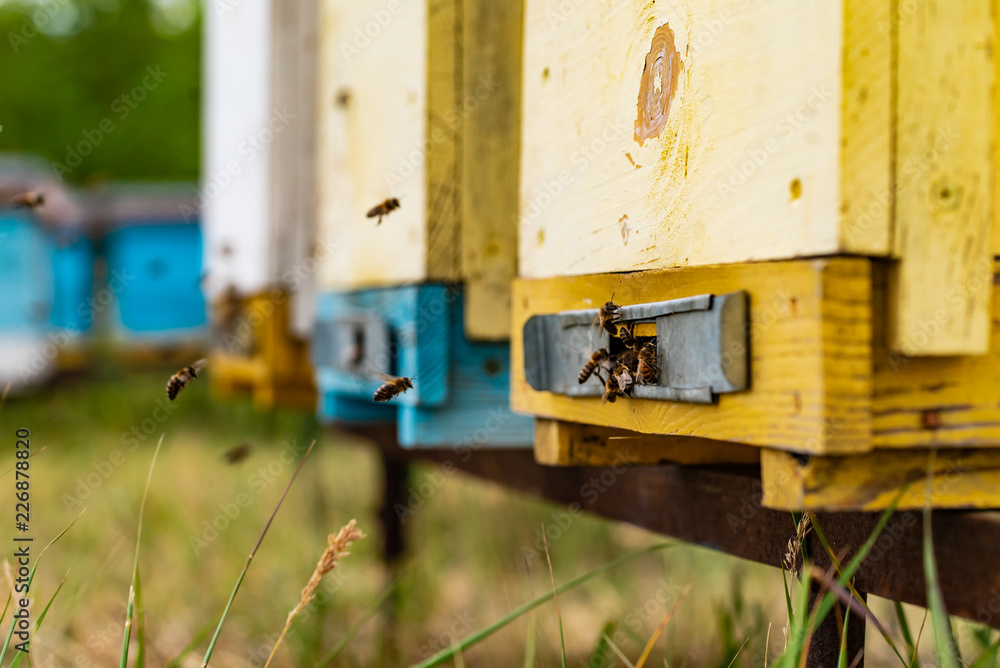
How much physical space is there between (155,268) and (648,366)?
8.21 meters

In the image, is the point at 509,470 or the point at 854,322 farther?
the point at 509,470

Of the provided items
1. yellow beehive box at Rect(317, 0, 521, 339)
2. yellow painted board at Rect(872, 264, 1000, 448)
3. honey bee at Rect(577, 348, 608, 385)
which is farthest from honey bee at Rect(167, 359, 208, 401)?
yellow painted board at Rect(872, 264, 1000, 448)

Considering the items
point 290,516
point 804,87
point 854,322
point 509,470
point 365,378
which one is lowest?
point 290,516

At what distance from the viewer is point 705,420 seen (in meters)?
1.35

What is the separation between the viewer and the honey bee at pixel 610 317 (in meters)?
1.47

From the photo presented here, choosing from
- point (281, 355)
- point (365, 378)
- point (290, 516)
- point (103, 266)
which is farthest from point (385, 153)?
point (103, 266)

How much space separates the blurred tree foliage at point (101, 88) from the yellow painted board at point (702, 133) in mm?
11683

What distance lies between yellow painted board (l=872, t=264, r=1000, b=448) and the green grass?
0.69m

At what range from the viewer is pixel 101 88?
1311 cm

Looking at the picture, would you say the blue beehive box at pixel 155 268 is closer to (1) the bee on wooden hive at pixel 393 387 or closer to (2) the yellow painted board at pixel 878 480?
(1) the bee on wooden hive at pixel 393 387

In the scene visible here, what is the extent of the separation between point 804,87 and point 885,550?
70cm

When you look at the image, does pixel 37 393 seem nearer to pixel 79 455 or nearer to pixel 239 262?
pixel 79 455

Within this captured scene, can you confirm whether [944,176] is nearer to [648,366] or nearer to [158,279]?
[648,366]

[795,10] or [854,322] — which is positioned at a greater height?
[795,10]
